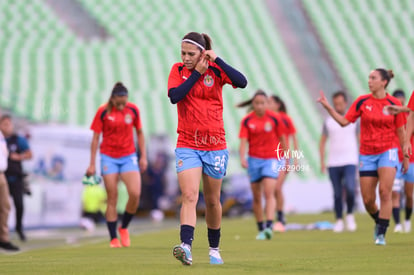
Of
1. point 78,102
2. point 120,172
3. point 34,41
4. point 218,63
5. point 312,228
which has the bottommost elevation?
point 312,228

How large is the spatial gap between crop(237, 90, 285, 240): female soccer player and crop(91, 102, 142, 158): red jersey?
2.72 metres

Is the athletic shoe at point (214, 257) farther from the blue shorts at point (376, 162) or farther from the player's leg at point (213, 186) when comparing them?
the blue shorts at point (376, 162)

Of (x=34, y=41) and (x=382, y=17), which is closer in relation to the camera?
(x=34, y=41)

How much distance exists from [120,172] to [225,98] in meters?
23.4

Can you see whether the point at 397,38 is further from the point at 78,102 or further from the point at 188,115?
the point at 188,115

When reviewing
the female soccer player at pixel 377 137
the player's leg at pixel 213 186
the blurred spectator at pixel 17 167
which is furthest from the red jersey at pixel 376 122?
the blurred spectator at pixel 17 167

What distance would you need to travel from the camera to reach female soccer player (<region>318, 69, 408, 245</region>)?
10430 millimetres

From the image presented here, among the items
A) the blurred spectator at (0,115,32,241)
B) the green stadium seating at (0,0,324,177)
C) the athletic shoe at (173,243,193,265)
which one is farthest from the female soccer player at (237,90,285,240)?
the green stadium seating at (0,0,324,177)

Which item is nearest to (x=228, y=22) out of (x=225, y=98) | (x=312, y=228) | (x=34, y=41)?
(x=225, y=98)

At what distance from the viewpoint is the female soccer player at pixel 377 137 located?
10.4m

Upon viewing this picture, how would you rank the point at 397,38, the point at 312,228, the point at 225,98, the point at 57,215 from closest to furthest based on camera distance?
the point at 312,228, the point at 57,215, the point at 225,98, the point at 397,38

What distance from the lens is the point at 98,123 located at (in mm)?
11617

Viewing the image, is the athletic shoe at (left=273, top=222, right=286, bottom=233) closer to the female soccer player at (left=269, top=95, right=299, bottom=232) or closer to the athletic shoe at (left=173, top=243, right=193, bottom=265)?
the female soccer player at (left=269, top=95, right=299, bottom=232)

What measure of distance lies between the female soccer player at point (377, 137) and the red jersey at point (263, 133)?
329 cm
